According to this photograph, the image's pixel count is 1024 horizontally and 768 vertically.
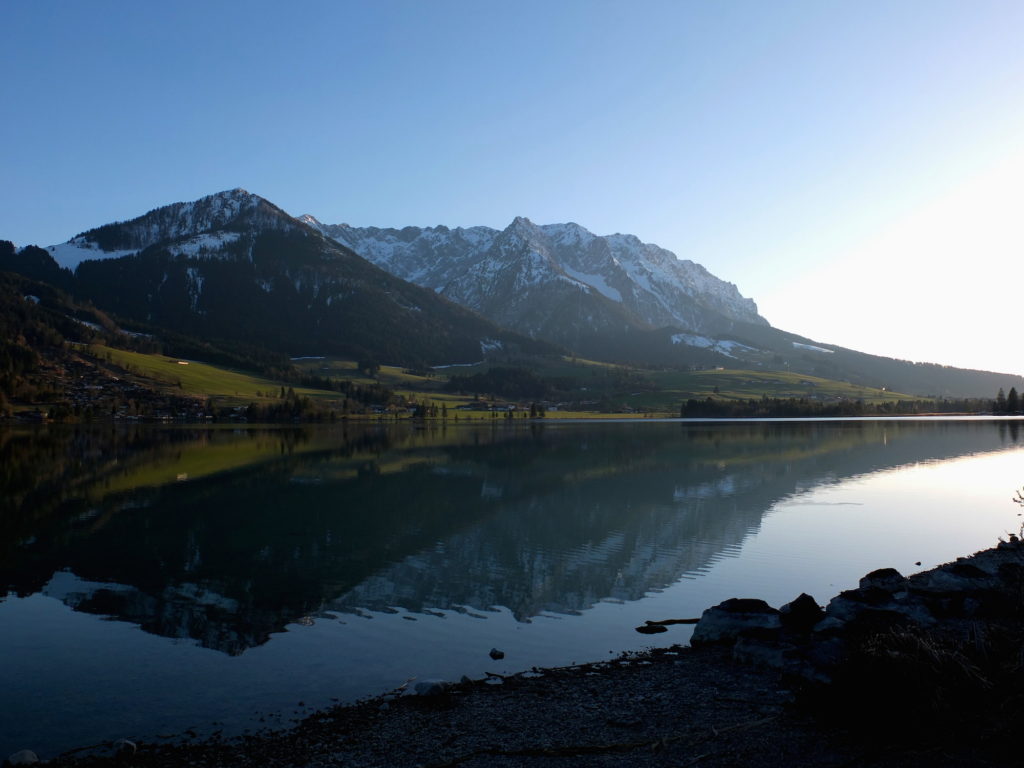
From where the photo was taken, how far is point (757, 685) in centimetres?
1472

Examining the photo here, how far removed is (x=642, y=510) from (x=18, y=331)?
212m

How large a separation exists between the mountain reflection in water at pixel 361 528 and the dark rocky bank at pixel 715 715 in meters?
6.03

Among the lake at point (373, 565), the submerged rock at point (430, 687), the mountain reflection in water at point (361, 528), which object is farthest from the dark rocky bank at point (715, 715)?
the mountain reflection in water at point (361, 528)

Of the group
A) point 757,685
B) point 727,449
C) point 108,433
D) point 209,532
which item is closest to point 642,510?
point 209,532

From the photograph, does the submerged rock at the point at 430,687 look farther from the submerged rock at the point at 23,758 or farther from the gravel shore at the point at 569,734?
the submerged rock at the point at 23,758

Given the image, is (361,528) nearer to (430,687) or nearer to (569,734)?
(430,687)

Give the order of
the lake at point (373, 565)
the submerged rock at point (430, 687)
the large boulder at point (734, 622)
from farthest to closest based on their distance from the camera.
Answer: the large boulder at point (734, 622)
the lake at point (373, 565)
the submerged rock at point (430, 687)

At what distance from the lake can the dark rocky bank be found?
1.38m

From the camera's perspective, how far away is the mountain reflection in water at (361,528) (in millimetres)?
22781

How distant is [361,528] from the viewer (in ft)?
118

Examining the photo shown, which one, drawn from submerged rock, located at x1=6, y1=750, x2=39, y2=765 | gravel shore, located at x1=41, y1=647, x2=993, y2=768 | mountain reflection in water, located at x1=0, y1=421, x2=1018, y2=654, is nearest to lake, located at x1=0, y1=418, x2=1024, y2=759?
mountain reflection in water, located at x1=0, y1=421, x2=1018, y2=654

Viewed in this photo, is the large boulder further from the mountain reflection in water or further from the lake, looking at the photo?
the mountain reflection in water

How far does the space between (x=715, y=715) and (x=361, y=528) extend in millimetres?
25792

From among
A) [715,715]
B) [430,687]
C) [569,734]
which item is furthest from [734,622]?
[430,687]
